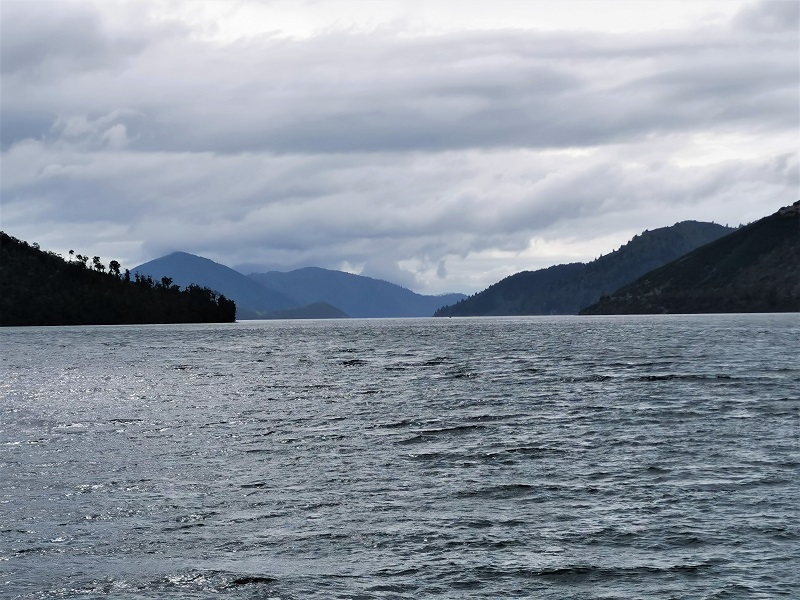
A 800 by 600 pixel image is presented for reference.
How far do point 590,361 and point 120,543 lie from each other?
11190 centimetres

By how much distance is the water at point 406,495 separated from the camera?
88.2 ft

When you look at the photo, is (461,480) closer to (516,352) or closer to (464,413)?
(464,413)

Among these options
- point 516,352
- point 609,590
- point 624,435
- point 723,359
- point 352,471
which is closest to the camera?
point 609,590

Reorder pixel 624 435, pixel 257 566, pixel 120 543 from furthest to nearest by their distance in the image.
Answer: pixel 624 435 < pixel 120 543 < pixel 257 566

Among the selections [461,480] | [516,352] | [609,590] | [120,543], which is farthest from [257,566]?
[516,352]

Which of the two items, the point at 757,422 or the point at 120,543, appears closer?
the point at 120,543

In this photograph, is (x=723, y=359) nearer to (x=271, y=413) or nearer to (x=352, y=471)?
(x=271, y=413)

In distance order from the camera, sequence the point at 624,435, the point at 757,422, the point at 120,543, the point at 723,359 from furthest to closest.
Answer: the point at 723,359 → the point at 757,422 → the point at 624,435 → the point at 120,543

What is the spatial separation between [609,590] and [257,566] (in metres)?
10.3

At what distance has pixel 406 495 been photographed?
38.7m

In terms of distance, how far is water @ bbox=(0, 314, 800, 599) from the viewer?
2688 cm

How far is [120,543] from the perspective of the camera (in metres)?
30.9

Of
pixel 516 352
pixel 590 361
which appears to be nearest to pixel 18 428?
pixel 590 361

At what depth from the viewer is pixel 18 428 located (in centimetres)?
6244
